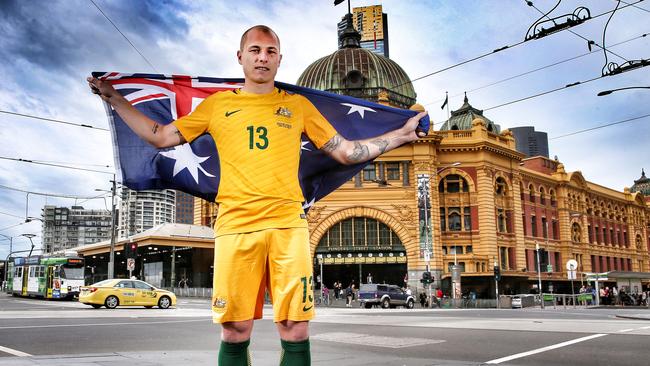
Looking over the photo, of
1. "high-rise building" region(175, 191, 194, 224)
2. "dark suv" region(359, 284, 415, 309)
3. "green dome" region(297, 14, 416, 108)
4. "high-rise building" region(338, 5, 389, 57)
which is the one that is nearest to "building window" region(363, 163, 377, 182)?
"green dome" region(297, 14, 416, 108)

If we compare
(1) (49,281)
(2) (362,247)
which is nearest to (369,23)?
(2) (362,247)

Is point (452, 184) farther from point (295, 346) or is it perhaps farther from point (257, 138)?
point (295, 346)

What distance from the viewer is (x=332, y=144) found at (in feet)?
14.3

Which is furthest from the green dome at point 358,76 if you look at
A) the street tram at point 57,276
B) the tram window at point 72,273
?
the street tram at point 57,276

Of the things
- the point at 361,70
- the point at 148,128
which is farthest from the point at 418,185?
the point at 148,128

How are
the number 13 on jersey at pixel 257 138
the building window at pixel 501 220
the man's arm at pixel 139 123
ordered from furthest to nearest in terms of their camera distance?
1. the building window at pixel 501 220
2. the man's arm at pixel 139 123
3. the number 13 on jersey at pixel 257 138

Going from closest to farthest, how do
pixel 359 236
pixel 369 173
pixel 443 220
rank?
pixel 359 236, pixel 369 173, pixel 443 220

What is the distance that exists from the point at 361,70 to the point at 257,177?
54309mm

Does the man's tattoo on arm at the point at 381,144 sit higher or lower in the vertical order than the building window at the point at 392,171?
lower

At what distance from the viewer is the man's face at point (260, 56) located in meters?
3.94

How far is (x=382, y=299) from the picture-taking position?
35.3 meters

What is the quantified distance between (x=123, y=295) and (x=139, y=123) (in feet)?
76.9

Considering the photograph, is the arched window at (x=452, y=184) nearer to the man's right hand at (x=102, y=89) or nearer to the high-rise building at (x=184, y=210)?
the man's right hand at (x=102, y=89)

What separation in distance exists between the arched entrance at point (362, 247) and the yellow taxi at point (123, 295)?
22961 mm
